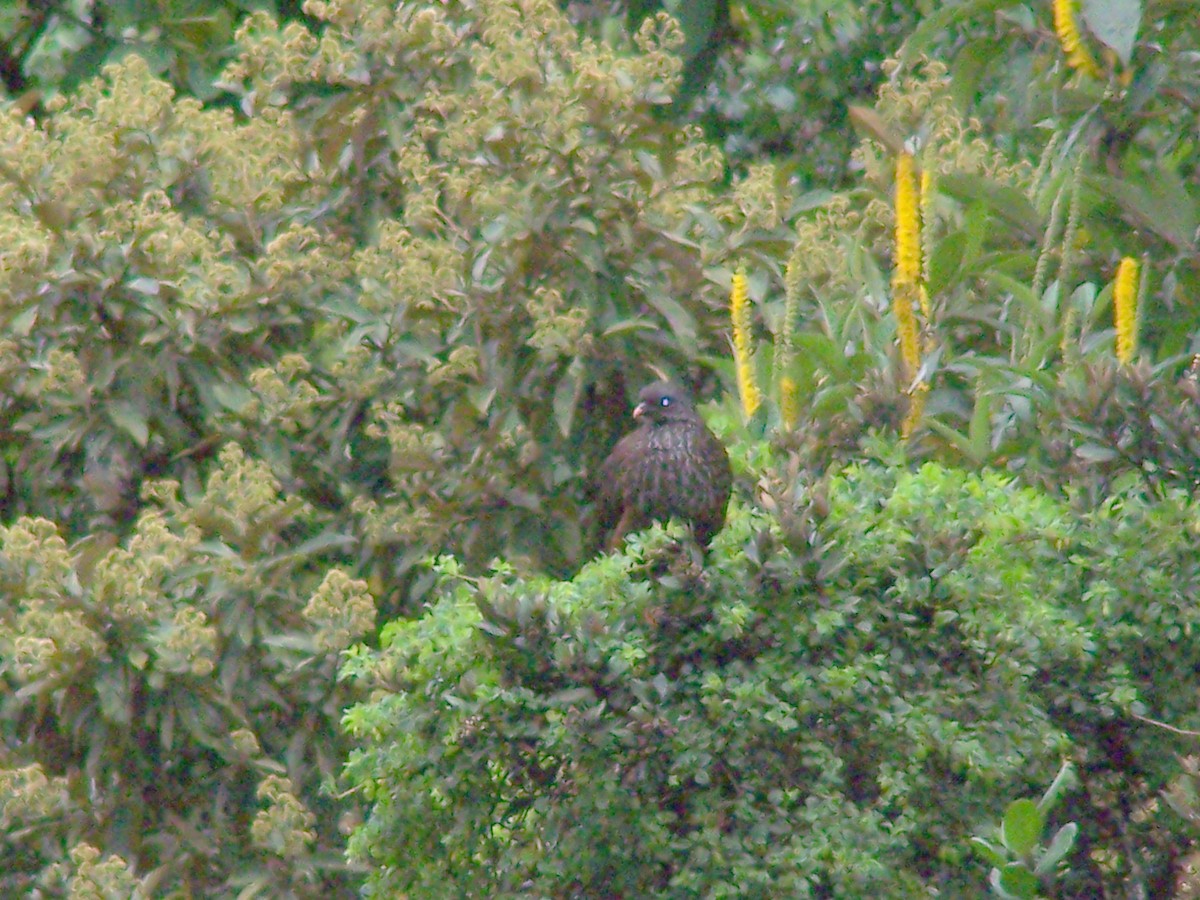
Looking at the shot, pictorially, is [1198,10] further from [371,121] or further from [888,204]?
[371,121]

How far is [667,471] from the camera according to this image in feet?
15.1

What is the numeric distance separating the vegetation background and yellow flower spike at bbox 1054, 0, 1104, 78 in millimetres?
18

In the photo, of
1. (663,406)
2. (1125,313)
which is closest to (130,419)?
(663,406)

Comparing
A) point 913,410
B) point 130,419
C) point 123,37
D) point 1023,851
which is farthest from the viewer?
point 123,37

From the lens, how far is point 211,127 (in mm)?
5113

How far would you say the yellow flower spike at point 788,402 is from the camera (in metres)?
4.69

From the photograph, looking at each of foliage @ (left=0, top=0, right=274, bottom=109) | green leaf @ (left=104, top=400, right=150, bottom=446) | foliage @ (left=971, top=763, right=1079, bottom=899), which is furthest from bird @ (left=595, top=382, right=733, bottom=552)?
foliage @ (left=0, top=0, right=274, bottom=109)

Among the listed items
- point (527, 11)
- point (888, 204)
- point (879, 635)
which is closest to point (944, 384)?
point (888, 204)

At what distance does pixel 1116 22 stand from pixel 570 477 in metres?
1.95

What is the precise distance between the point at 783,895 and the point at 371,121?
2.81 m

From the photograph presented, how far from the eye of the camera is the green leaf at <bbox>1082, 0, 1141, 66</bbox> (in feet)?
15.5

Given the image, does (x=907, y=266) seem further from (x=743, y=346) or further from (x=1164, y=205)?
(x=1164, y=205)

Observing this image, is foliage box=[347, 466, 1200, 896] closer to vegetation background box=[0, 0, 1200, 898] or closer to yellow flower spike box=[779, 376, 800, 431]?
vegetation background box=[0, 0, 1200, 898]

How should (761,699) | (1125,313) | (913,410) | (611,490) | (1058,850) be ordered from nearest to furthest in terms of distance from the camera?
(1058,850), (761,699), (1125,313), (913,410), (611,490)
